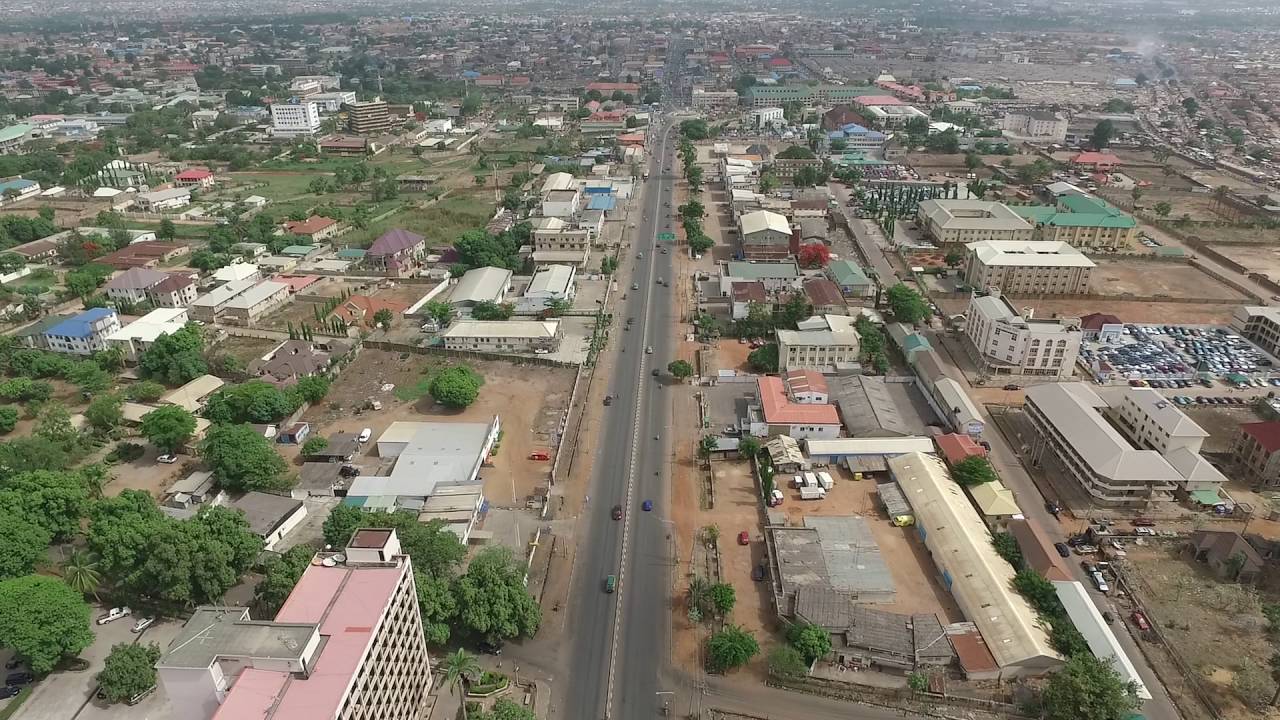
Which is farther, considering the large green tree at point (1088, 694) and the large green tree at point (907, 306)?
the large green tree at point (907, 306)

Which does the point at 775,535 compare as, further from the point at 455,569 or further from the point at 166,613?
the point at 166,613

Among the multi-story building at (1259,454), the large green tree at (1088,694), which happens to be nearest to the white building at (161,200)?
the large green tree at (1088,694)

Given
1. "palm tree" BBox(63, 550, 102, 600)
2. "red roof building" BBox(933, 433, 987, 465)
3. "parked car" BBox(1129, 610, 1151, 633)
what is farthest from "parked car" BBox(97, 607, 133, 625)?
"parked car" BBox(1129, 610, 1151, 633)

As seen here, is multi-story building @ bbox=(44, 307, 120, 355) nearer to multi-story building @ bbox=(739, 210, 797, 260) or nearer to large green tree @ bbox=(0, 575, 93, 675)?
large green tree @ bbox=(0, 575, 93, 675)

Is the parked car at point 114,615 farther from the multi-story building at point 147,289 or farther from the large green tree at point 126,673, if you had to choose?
the multi-story building at point 147,289

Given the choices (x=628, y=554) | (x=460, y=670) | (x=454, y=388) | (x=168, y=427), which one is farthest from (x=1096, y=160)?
(x=168, y=427)

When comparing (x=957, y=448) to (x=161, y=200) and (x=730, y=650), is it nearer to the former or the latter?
(x=730, y=650)

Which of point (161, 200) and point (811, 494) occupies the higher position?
point (161, 200)
